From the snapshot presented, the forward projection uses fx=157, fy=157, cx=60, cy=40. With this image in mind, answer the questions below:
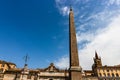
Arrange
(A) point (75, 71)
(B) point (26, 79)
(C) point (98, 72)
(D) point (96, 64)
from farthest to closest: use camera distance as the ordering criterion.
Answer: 1. (D) point (96, 64)
2. (C) point (98, 72)
3. (B) point (26, 79)
4. (A) point (75, 71)

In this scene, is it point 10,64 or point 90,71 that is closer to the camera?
point 90,71

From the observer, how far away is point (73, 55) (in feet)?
52.9

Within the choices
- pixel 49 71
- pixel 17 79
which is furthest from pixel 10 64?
pixel 49 71

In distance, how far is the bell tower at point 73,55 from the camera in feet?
48.3

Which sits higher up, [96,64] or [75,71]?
[96,64]

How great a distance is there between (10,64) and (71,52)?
46.7 meters

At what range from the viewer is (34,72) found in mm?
44750

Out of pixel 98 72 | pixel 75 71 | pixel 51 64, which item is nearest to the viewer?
pixel 75 71

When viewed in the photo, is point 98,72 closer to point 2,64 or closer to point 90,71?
point 90,71

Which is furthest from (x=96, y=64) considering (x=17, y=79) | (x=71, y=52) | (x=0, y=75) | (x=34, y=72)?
(x=71, y=52)

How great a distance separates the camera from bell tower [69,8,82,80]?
14727 millimetres

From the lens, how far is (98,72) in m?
52.5

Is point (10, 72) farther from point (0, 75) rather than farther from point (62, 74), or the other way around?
point (62, 74)

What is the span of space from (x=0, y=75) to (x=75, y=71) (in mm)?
35782
